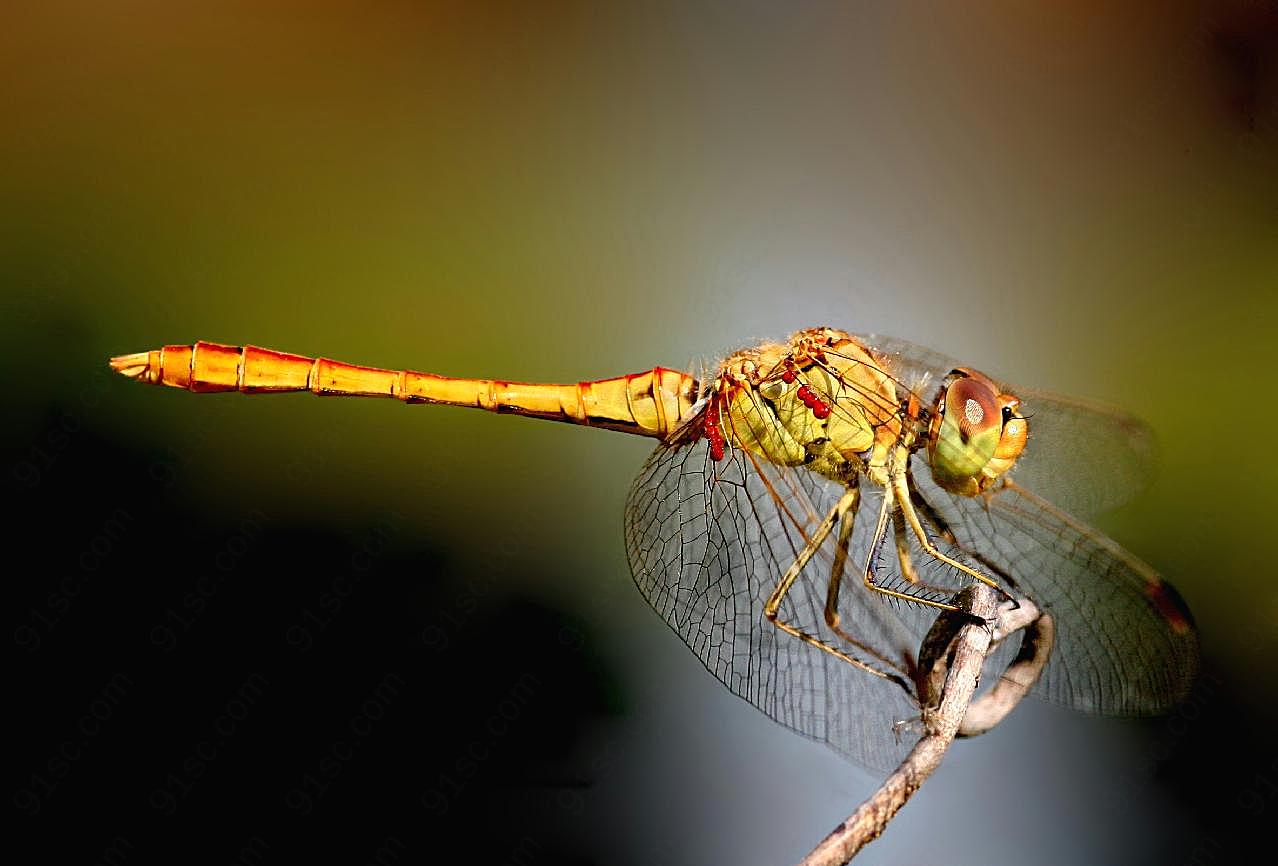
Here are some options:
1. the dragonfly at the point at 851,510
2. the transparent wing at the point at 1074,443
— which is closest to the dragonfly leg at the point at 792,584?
the dragonfly at the point at 851,510

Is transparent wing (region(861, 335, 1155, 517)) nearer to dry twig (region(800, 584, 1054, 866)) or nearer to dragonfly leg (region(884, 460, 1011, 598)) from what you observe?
dragonfly leg (region(884, 460, 1011, 598))

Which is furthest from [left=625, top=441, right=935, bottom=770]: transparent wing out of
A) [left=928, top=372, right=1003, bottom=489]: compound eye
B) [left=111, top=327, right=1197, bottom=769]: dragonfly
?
[left=928, top=372, right=1003, bottom=489]: compound eye

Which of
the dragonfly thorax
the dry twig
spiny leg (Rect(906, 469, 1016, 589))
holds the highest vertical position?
the dragonfly thorax

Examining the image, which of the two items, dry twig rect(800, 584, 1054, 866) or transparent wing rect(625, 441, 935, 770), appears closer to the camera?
dry twig rect(800, 584, 1054, 866)

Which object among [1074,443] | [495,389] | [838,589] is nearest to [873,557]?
[838,589]

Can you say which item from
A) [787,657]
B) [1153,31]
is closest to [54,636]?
[787,657]

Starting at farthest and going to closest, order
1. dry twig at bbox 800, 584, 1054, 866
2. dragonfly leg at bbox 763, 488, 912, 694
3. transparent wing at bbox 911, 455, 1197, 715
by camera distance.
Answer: dragonfly leg at bbox 763, 488, 912, 694 → transparent wing at bbox 911, 455, 1197, 715 → dry twig at bbox 800, 584, 1054, 866

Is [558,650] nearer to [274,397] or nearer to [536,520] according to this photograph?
[536,520]
